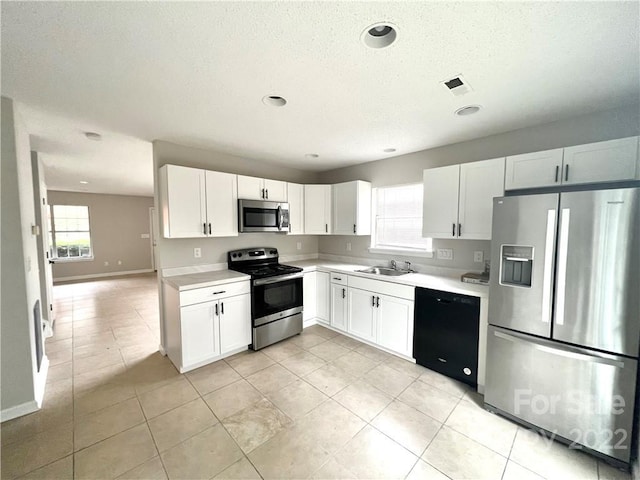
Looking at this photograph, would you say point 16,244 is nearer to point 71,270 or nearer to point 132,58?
point 132,58

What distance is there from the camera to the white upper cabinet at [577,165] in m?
1.90

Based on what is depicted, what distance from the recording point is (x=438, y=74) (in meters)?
1.64

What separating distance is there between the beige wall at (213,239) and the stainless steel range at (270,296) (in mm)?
181

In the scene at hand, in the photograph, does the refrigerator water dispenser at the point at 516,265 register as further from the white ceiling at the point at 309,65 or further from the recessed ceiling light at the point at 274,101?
the recessed ceiling light at the point at 274,101

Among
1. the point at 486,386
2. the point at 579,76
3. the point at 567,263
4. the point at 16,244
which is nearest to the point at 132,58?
the point at 16,244

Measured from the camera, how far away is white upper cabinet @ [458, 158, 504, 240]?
247 cm

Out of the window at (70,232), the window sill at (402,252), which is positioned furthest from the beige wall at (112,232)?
the window sill at (402,252)

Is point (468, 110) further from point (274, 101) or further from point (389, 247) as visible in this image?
point (389, 247)

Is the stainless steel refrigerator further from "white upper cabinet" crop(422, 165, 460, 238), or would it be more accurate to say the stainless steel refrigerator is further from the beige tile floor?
"white upper cabinet" crop(422, 165, 460, 238)

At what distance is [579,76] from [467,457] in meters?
2.64

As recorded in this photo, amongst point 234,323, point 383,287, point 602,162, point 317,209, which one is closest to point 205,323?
point 234,323

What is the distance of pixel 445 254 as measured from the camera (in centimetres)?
314

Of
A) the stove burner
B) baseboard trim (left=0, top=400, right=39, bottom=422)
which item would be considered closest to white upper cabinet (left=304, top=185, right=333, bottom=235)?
the stove burner

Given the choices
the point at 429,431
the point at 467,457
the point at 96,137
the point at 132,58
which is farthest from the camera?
the point at 96,137
